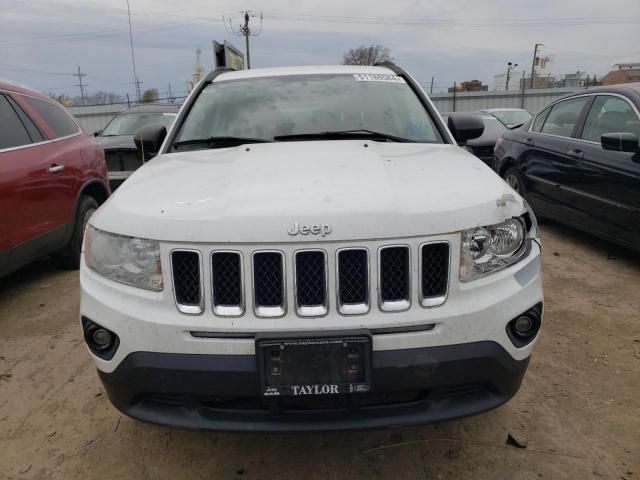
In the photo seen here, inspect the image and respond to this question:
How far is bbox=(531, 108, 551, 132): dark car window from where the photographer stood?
5.91 meters

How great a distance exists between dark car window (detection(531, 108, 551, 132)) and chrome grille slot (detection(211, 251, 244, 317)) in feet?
17.0

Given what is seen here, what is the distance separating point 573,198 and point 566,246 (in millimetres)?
565

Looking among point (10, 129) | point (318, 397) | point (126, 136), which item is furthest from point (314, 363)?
point (126, 136)

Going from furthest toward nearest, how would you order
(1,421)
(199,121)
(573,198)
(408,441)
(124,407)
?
1. (573,198)
2. (199,121)
3. (1,421)
4. (408,441)
5. (124,407)

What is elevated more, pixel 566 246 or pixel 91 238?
pixel 91 238

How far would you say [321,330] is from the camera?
176cm

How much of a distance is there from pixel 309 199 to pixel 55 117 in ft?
12.8

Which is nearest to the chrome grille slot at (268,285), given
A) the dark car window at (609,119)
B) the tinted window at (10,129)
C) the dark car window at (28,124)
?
the tinted window at (10,129)

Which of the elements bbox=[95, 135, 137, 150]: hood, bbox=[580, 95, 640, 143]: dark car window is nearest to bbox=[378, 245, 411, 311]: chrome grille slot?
bbox=[580, 95, 640, 143]: dark car window

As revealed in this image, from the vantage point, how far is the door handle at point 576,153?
4.94 meters

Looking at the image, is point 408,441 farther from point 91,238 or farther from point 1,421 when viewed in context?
point 1,421

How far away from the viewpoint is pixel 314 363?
69.5 inches

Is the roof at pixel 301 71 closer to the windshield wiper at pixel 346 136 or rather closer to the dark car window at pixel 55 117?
the windshield wiper at pixel 346 136

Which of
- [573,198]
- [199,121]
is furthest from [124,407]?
[573,198]
